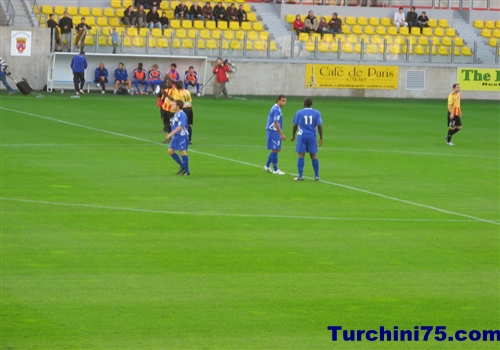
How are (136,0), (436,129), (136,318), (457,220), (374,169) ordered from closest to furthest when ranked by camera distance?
(136,318), (457,220), (374,169), (436,129), (136,0)

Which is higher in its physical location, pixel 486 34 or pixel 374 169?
pixel 486 34

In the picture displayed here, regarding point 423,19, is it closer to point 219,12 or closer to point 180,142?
point 219,12

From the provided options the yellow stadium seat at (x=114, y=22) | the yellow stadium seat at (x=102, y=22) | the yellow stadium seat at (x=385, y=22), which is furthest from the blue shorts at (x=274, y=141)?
the yellow stadium seat at (x=385, y=22)

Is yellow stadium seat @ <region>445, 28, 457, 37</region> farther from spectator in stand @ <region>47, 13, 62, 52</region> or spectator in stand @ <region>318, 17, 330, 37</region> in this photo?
spectator in stand @ <region>47, 13, 62, 52</region>

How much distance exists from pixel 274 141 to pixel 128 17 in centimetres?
2956

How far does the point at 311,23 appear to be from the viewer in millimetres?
53188

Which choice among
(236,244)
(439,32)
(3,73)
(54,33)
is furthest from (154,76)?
(236,244)

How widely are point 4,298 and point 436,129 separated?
26.9 meters

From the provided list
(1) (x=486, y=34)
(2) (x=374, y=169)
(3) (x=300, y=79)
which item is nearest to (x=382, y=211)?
(2) (x=374, y=169)

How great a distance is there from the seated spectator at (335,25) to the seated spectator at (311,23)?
779 millimetres

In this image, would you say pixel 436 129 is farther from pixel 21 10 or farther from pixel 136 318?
pixel 136 318

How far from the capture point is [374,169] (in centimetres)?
2394

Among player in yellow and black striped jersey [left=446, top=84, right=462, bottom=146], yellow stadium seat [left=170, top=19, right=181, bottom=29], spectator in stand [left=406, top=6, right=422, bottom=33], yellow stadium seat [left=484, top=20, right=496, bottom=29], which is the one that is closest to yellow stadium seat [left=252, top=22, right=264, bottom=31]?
yellow stadium seat [left=170, top=19, right=181, bottom=29]

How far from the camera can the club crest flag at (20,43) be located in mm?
46719
